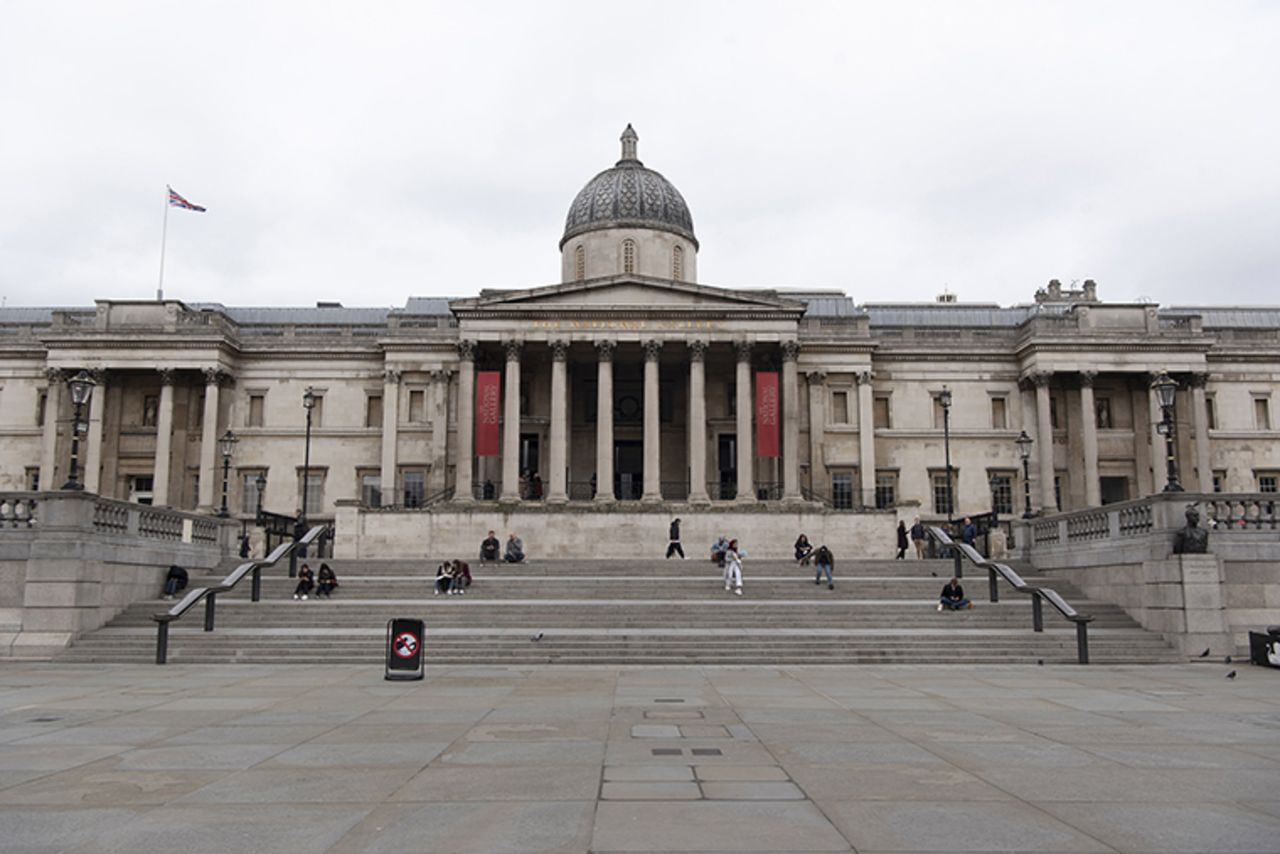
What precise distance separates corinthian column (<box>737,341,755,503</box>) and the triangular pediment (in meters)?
2.15

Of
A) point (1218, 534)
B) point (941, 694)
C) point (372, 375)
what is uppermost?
point (372, 375)

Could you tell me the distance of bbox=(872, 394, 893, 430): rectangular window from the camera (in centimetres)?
5481

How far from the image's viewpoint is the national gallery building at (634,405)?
52.6m

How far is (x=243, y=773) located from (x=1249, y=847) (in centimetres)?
818

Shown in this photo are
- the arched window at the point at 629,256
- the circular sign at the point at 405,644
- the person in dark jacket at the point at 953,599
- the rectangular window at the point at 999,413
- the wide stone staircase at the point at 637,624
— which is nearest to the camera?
the circular sign at the point at 405,644

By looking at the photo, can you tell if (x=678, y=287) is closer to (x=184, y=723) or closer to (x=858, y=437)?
(x=858, y=437)

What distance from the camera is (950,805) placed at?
827cm

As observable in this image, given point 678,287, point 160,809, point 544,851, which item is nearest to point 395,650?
point 160,809

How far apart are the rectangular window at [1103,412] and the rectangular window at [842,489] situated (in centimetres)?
1367

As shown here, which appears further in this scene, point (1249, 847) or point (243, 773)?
A: point (243, 773)

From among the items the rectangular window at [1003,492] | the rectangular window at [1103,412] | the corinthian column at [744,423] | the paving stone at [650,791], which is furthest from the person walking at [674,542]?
the paving stone at [650,791]

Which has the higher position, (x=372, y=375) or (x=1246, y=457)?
(x=372, y=375)

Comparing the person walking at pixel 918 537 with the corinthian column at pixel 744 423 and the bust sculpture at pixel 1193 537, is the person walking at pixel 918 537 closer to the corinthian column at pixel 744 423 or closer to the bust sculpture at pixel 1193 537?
the corinthian column at pixel 744 423

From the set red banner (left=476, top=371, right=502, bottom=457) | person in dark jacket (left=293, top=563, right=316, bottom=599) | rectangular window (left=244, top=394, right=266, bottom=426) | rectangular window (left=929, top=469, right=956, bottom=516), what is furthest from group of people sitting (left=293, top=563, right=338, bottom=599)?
rectangular window (left=929, top=469, right=956, bottom=516)
